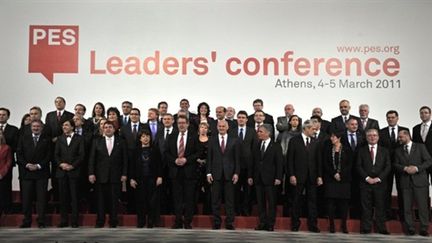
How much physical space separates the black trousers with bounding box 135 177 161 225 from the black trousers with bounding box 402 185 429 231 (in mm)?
3109

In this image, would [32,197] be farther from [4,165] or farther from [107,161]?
[107,161]

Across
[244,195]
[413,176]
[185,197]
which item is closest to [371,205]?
[413,176]

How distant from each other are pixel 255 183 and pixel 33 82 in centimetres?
446

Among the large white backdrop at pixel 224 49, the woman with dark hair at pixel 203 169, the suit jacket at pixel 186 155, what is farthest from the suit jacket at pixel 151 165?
the large white backdrop at pixel 224 49

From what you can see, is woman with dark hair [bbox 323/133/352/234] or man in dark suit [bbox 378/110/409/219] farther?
man in dark suit [bbox 378/110/409/219]

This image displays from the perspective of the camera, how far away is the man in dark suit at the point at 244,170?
6.96 m

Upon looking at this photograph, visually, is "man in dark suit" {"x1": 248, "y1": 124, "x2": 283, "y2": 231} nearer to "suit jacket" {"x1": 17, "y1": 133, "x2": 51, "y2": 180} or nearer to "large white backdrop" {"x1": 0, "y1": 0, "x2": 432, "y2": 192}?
"large white backdrop" {"x1": 0, "y1": 0, "x2": 432, "y2": 192}

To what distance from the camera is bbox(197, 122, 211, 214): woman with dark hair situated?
6.93 metres

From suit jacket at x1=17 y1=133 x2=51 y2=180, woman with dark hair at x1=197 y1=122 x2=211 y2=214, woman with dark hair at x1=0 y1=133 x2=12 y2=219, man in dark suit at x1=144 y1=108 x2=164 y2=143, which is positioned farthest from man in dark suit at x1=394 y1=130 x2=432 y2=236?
woman with dark hair at x1=0 y1=133 x2=12 y2=219

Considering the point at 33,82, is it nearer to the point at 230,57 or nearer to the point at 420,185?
the point at 230,57

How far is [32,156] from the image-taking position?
21.8ft

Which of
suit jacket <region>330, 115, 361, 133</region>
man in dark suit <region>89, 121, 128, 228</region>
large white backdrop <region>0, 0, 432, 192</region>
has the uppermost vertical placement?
large white backdrop <region>0, 0, 432, 192</region>

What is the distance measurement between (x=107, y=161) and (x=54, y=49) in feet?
10.5

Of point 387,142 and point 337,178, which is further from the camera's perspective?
point 387,142
